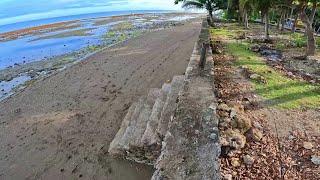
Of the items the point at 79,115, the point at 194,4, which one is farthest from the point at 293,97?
the point at 194,4

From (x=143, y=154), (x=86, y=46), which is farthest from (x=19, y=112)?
(x=86, y=46)

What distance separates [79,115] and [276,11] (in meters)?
21.7

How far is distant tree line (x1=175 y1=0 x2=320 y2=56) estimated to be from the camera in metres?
14.2

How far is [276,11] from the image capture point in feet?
94.7

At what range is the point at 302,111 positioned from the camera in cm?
822

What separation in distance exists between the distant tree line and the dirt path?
455 cm

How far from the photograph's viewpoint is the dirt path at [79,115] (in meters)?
8.98

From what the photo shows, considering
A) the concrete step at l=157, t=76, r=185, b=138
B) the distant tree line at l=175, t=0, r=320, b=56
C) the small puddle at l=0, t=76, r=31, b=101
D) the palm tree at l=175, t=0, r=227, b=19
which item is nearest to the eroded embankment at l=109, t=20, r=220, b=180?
the concrete step at l=157, t=76, r=185, b=138

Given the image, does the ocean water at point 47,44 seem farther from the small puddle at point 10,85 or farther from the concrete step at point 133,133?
the concrete step at point 133,133

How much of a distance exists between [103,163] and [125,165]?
66 cm

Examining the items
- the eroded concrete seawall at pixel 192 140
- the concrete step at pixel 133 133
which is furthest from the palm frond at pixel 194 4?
the eroded concrete seawall at pixel 192 140

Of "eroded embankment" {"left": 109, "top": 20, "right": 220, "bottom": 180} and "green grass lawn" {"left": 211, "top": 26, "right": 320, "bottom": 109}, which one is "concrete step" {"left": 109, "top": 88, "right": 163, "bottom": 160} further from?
"green grass lawn" {"left": 211, "top": 26, "right": 320, "bottom": 109}

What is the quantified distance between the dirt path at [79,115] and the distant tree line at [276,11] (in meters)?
4.55

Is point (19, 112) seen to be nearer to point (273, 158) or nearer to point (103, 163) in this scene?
point (103, 163)
